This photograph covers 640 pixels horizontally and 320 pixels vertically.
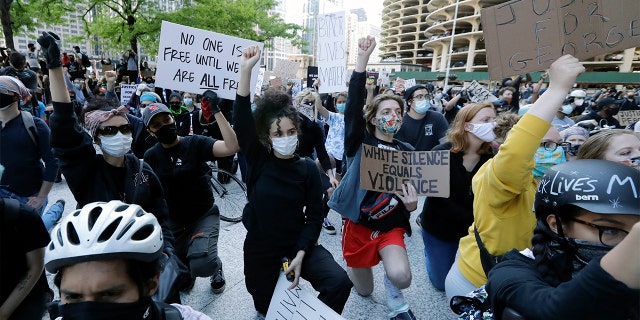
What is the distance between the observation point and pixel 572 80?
5.16 ft

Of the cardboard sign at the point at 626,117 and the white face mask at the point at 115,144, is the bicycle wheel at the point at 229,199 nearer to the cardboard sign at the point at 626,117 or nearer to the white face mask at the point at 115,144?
the white face mask at the point at 115,144

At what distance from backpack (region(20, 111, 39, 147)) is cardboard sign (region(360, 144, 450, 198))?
9.50 ft

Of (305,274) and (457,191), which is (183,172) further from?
(457,191)

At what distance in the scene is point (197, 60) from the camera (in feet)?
11.4

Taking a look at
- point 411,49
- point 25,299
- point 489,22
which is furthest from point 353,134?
point 411,49

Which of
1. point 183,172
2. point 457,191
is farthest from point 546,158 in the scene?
point 183,172

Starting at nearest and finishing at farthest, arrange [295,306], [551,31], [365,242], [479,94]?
[551,31] → [295,306] → [365,242] → [479,94]

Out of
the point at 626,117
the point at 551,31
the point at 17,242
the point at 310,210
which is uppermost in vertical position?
the point at 551,31

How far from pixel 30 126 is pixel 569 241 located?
3956mm

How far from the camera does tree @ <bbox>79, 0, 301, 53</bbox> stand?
67.7 ft

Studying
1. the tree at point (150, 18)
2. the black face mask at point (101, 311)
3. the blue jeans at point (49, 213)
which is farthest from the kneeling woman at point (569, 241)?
the tree at point (150, 18)

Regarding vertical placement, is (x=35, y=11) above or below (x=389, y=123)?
above

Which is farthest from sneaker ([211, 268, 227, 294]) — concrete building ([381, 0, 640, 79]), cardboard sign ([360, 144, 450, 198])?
concrete building ([381, 0, 640, 79])

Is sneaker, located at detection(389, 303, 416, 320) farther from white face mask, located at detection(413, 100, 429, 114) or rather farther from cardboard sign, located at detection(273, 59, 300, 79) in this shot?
cardboard sign, located at detection(273, 59, 300, 79)
